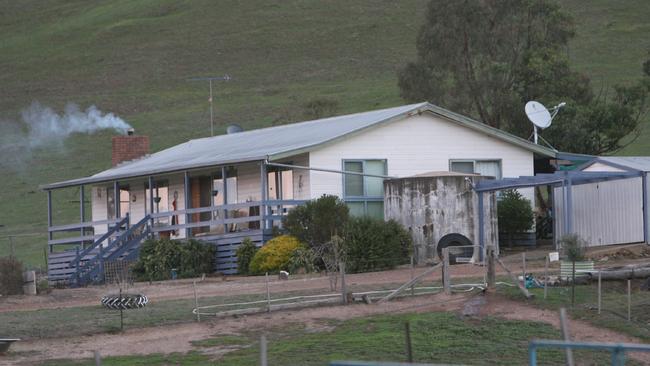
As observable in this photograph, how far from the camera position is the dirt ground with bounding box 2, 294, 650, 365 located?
2167cm

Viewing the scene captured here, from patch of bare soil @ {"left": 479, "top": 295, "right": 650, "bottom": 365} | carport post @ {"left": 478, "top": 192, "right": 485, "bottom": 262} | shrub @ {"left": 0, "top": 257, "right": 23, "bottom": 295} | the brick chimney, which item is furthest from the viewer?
the brick chimney

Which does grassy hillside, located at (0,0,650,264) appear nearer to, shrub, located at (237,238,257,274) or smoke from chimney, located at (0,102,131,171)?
smoke from chimney, located at (0,102,131,171)

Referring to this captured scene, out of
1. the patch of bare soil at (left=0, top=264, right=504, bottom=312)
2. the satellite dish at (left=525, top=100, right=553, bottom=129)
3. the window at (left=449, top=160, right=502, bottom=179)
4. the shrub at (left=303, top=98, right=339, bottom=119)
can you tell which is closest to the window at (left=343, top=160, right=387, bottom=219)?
the window at (left=449, top=160, right=502, bottom=179)

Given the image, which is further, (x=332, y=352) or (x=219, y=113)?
(x=219, y=113)

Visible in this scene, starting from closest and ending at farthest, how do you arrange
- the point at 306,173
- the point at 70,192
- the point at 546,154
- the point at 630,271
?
the point at 630,271 < the point at 306,173 < the point at 546,154 < the point at 70,192

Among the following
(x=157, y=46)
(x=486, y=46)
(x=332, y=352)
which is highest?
(x=157, y=46)

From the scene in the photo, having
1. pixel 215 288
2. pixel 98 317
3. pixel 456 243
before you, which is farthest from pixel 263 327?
pixel 456 243

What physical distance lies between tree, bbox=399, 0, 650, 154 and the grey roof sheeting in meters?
11.0

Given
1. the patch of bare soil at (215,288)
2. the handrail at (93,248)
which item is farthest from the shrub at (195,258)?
the handrail at (93,248)

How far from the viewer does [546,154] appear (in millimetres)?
41594

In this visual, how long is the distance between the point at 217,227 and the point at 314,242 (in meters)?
5.82

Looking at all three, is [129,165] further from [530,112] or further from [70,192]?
[70,192]

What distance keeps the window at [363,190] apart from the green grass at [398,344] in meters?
15.1

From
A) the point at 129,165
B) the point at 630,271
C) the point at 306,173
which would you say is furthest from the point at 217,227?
the point at 630,271
